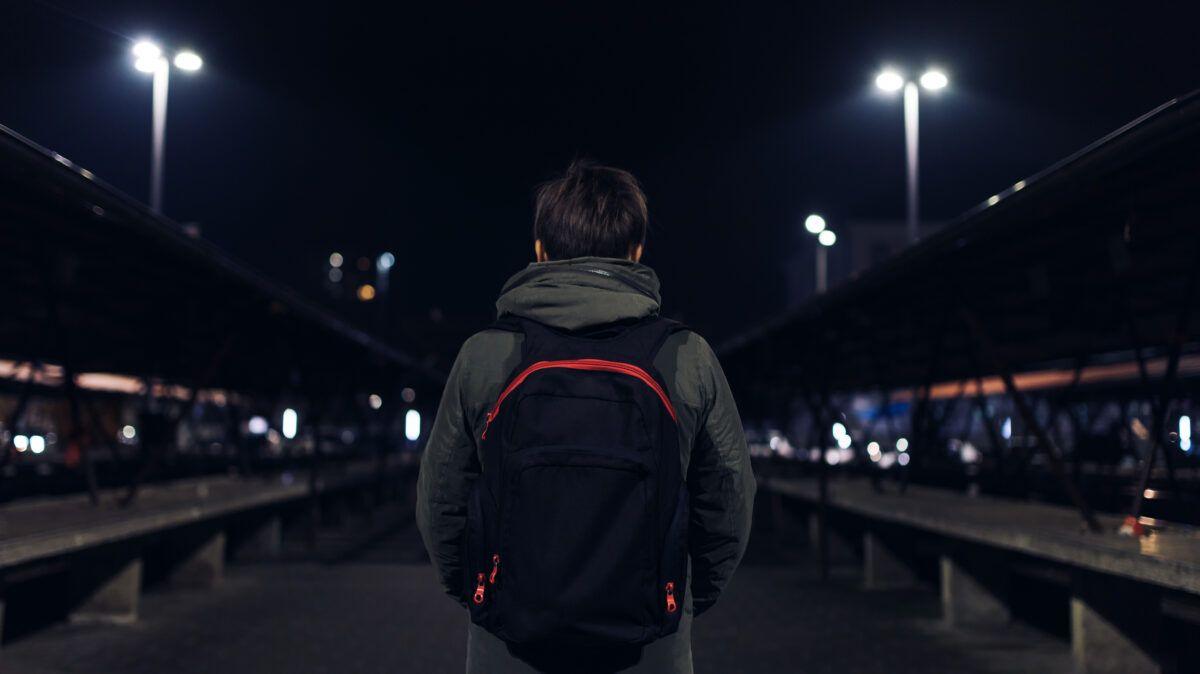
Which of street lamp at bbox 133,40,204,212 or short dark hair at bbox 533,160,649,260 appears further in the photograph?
street lamp at bbox 133,40,204,212

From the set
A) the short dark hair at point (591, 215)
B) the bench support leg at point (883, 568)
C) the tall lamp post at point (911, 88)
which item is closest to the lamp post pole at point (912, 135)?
the tall lamp post at point (911, 88)

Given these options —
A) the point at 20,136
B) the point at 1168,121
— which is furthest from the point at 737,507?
the point at 20,136

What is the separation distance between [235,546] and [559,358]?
14.9m

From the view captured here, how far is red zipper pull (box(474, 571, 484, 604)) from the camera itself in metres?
2.77

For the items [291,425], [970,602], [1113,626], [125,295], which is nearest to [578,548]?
[1113,626]

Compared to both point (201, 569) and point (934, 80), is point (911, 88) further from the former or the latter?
point (201, 569)

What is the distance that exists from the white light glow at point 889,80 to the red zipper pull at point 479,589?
20.4 m

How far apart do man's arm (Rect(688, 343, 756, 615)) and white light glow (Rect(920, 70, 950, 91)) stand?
65.5 ft

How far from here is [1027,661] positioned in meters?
8.92

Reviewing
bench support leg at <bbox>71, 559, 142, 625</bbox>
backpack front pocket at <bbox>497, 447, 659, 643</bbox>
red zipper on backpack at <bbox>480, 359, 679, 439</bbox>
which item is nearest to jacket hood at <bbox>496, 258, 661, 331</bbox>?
red zipper on backpack at <bbox>480, 359, 679, 439</bbox>

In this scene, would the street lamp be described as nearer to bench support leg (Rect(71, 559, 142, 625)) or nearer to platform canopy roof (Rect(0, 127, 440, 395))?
platform canopy roof (Rect(0, 127, 440, 395))

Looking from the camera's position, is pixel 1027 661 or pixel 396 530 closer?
pixel 1027 661

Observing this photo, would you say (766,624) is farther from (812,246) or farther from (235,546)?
(812,246)

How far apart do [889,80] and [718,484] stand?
20.3 metres
